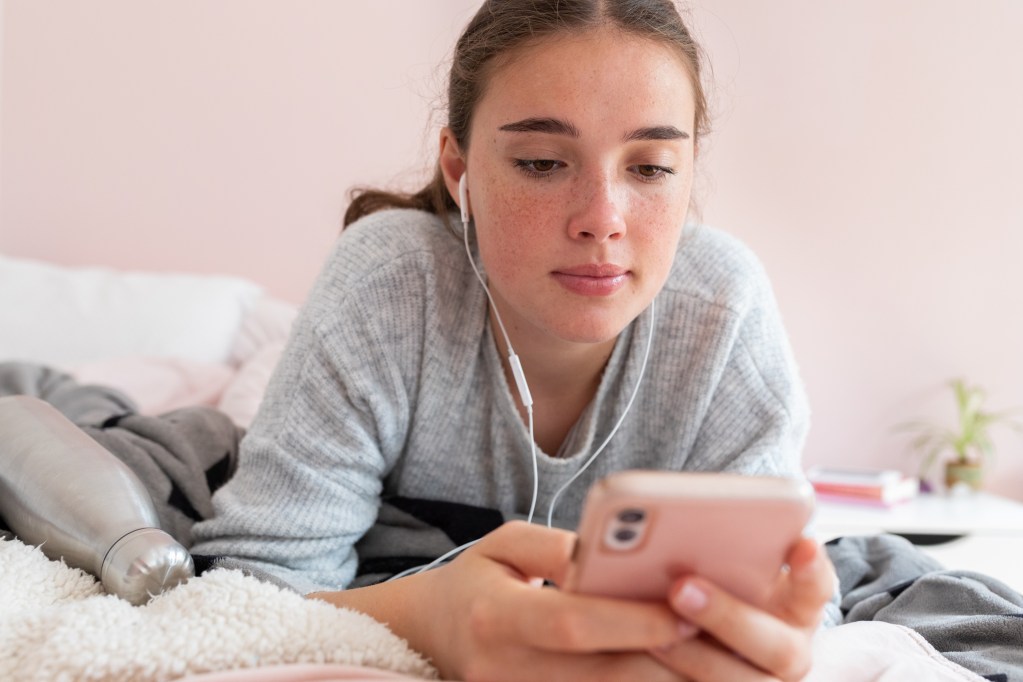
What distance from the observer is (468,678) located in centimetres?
65

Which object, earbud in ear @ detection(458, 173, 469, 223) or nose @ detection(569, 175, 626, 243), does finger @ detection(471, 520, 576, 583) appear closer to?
nose @ detection(569, 175, 626, 243)

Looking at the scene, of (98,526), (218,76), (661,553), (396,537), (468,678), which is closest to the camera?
(661,553)

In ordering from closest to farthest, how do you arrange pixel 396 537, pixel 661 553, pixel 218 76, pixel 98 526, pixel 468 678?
pixel 661 553 < pixel 468 678 < pixel 98 526 < pixel 396 537 < pixel 218 76

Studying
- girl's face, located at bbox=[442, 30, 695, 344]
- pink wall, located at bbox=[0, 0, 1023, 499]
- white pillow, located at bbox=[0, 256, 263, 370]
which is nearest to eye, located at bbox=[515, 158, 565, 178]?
girl's face, located at bbox=[442, 30, 695, 344]

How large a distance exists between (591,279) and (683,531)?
1.52ft

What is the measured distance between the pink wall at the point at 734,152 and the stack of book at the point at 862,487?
0.40 metres

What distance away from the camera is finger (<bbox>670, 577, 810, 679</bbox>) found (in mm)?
563

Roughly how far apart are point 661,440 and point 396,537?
33 cm

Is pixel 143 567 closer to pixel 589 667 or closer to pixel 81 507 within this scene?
pixel 81 507

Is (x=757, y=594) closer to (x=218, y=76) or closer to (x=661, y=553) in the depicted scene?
(x=661, y=553)

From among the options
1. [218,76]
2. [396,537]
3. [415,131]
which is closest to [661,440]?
[396,537]

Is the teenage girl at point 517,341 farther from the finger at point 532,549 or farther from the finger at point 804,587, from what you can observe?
the finger at point 804,587

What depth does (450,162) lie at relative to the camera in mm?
1140

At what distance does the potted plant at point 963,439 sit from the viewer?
2.36 metres
